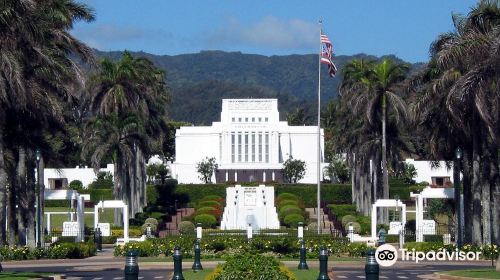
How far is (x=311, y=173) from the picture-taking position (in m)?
148

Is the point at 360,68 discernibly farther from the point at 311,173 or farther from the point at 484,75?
the point at 311,173

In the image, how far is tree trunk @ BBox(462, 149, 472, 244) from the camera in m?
56.3

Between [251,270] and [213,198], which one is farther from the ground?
[213,198]

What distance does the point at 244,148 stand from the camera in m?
152

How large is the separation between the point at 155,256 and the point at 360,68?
32.4 m

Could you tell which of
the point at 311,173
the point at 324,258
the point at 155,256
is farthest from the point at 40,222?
the point at 311,173

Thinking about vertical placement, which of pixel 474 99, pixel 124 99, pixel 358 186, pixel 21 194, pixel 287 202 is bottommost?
pixel 287 202

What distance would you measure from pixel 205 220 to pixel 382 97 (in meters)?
19.2

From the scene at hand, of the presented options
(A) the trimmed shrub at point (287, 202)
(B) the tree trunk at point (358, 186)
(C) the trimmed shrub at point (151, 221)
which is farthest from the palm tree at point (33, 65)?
(A) the trimmed shrub at point (287, 202)

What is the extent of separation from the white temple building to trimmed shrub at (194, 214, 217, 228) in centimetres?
5852

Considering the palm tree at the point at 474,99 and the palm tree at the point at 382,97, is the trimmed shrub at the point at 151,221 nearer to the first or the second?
the palm tree at the point at 382,97

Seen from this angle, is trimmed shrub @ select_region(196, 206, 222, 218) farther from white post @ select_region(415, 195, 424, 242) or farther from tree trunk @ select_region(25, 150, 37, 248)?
tree trunk @ select_region(25, 150, 37, 248)

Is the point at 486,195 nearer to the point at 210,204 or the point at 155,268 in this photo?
the point at 155,268

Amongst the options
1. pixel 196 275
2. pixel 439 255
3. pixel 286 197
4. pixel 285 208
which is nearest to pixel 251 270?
pixel 196 275
